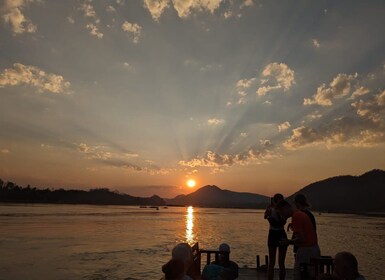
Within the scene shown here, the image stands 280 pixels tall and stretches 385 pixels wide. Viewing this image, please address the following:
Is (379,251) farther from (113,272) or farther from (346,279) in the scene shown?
(346,279)

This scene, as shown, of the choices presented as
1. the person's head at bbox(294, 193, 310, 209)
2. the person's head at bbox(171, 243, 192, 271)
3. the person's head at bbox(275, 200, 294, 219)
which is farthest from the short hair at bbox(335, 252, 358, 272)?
the person's head at bbox(275, 200, 294, 219)

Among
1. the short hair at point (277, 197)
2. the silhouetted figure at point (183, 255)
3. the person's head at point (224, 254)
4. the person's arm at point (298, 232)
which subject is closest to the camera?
the silhouetted figure at point (183, 255)

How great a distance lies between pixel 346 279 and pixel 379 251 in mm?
44267

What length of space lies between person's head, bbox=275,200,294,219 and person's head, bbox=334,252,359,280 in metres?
4.86

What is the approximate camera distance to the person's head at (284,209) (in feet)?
31.2

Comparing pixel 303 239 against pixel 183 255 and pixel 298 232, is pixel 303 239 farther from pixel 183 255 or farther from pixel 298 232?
pixel 183 255

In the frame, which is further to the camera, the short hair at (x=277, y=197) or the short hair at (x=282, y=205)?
the short hair at (x=277, y=197)

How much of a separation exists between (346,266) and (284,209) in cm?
510

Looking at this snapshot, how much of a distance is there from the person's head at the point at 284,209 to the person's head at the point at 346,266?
4.86m

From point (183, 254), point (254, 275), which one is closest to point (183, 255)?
point (183, 254)

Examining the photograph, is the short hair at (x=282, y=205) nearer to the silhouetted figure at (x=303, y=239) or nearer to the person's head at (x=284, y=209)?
the person's head at (x=284, y=209)

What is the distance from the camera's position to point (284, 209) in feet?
31.5

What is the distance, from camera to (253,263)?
98.6 feet

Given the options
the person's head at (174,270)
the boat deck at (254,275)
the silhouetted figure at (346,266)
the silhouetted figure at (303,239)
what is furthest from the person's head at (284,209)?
the person's head at (174,270)
